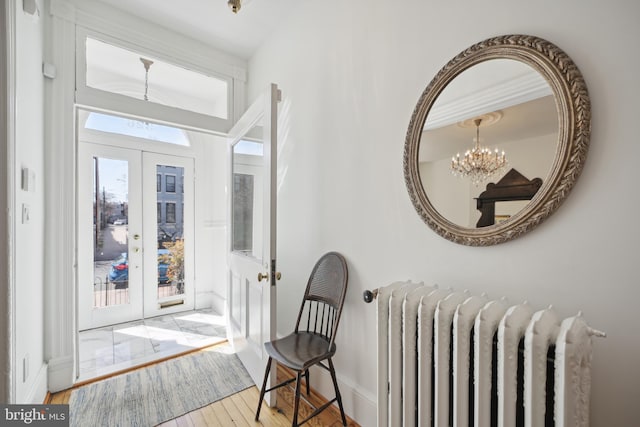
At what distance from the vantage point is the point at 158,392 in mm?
1966

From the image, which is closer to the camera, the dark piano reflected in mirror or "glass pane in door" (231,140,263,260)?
the dark piano reflected in mirror

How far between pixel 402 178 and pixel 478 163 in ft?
1.21

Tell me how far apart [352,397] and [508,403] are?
40.7 inches

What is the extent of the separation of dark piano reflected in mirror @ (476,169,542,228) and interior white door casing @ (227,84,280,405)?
112 centimetres

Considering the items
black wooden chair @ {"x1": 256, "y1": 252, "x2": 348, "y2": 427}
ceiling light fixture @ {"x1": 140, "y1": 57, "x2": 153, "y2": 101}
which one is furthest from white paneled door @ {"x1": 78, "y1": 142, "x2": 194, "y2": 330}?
black wooden chair @ {"x1": 256, "y1": 252, "x2": 348, "y2": 427}

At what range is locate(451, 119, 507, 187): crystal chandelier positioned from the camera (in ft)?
3.54

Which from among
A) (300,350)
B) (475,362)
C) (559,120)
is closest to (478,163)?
(559,120)

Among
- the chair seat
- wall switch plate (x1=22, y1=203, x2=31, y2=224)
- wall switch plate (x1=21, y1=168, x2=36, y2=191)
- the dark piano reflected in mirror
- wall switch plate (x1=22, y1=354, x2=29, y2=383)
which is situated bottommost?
wall switch plate (x1=22, y1=354, x2=29, y2=383)

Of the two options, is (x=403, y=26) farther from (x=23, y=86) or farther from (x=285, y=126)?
(x=23, y=86)

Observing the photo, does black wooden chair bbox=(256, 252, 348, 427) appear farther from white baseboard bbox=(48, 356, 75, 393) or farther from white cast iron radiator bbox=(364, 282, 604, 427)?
white baseboard bbox=(48, 356, 75, 393)

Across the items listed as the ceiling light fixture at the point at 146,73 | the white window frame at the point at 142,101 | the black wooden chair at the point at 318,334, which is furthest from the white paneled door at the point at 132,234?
the black wooden chair at the point at 318,334

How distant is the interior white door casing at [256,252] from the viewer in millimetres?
1726

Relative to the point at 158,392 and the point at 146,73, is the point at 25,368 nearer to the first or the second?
the point at 158,392

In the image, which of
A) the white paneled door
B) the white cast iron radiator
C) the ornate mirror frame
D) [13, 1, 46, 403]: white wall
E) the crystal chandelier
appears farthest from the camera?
the white paneled door
